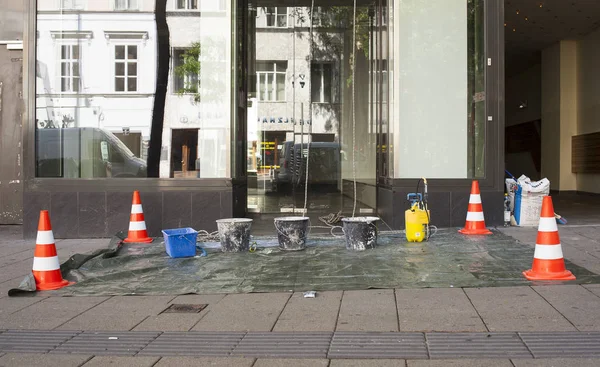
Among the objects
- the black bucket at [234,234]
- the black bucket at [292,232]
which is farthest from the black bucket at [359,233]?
the black bucket at [234,234]

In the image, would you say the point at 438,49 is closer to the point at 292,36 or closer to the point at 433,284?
the point at 292,36

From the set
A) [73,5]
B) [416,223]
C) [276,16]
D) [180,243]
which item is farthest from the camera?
[276,16]

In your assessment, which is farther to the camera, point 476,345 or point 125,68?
point 125,68

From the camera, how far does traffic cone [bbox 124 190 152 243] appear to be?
8.50m

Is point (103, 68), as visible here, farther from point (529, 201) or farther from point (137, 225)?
point (529, 201)

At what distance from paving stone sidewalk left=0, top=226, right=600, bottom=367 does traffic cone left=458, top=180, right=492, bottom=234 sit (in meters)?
3.24

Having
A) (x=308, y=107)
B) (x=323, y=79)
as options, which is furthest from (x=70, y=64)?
(x=323, y=79)

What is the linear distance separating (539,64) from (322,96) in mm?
15002

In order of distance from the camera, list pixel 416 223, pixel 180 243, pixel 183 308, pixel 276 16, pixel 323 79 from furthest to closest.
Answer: pixel 323 79, pixel 276 16, pixel 416 223, pixel 180 243, pixel 183 308

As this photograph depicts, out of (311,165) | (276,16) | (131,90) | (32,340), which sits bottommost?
(32,340)

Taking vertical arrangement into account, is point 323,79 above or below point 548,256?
above

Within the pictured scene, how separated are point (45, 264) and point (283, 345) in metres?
3.21

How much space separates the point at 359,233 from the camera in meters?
7.45

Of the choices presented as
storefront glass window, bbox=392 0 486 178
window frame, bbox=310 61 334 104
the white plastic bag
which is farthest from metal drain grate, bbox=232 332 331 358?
window frame, bbox=310 61 334 104
